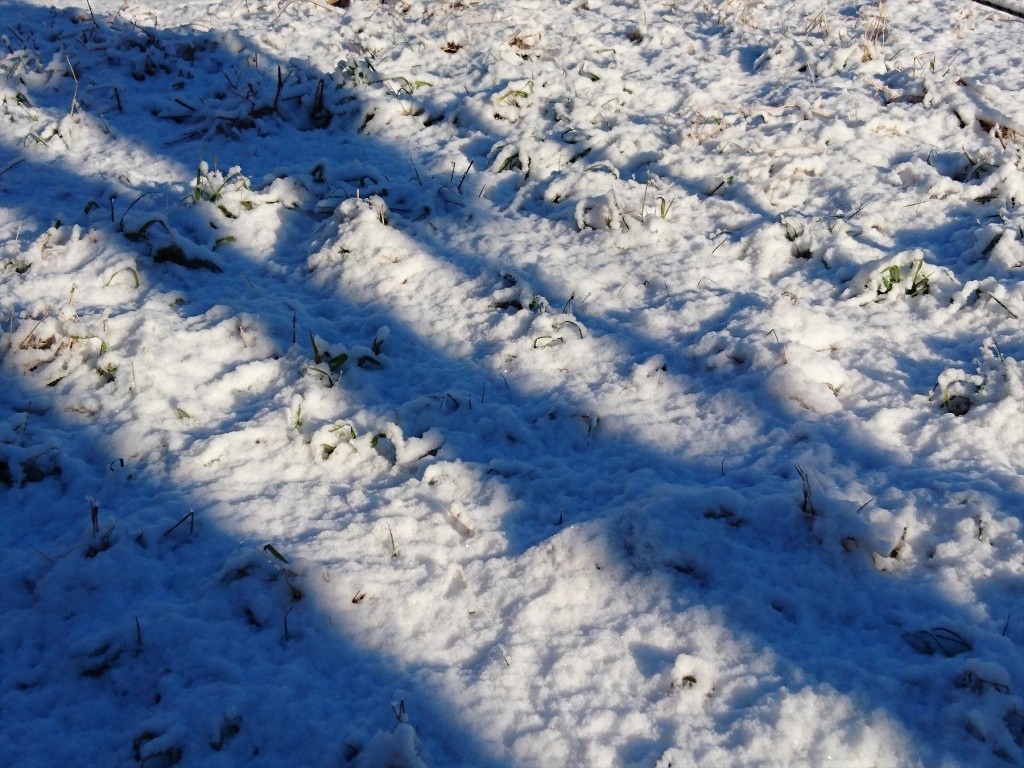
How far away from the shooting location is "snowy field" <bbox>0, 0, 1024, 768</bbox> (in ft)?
6.46

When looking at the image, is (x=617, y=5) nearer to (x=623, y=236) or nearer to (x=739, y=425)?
(x=623, y=236)

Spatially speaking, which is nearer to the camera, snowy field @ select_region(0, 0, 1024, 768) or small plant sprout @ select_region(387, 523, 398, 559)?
snowy field @ select_region(0, 0, 1024, 768)

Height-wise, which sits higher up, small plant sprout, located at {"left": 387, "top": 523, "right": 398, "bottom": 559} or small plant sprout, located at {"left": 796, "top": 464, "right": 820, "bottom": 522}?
small plant sprout, located at {"left": 796, "top": 464, "right": 820, "bottom": 522}

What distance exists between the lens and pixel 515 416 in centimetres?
296

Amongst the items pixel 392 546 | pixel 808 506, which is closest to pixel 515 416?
pixel 392 546

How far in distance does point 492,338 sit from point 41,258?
2146mm

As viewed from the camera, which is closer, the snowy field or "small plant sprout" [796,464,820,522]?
the snowy field

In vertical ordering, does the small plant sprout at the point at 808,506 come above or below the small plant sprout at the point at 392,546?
above

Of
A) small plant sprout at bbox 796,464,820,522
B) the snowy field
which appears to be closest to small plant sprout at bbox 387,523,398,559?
the snowy field

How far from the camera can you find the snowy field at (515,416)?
197 cm

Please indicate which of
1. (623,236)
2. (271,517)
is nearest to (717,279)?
(623,236)

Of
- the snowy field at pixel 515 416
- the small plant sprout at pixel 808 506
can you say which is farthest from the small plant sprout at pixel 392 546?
the small plant sprout at pixel 808 506

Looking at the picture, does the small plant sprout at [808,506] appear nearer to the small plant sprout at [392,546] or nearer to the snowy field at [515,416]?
the snowy field at [515,416]

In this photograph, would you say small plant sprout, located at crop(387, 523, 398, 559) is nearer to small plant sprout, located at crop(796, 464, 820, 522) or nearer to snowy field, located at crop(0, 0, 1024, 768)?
snowy field, located at crop(0, 0, 1024, 768)
